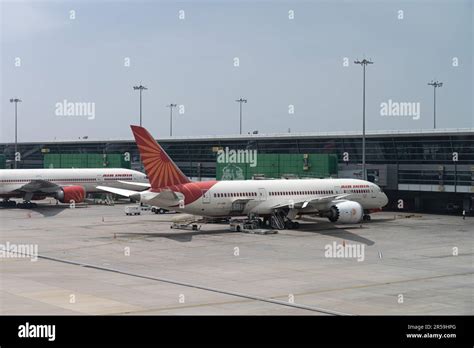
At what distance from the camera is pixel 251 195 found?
192ft

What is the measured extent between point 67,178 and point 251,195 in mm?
39249

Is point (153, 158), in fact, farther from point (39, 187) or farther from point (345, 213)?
point (39, 187)

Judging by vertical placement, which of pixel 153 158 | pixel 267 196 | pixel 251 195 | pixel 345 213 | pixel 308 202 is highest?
pixel 153 158

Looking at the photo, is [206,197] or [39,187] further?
[39,187]

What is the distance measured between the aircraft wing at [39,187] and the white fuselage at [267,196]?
33720mm

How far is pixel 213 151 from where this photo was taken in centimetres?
10506

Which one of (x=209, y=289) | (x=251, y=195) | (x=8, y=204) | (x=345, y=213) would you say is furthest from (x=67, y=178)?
(x=209, y=289)

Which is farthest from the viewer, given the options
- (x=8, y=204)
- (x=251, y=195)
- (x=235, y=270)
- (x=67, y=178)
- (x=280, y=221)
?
(x=67, y=178)

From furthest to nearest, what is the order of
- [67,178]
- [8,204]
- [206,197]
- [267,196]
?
[67,178] < [8,204] < [267,196] < [206,197]
